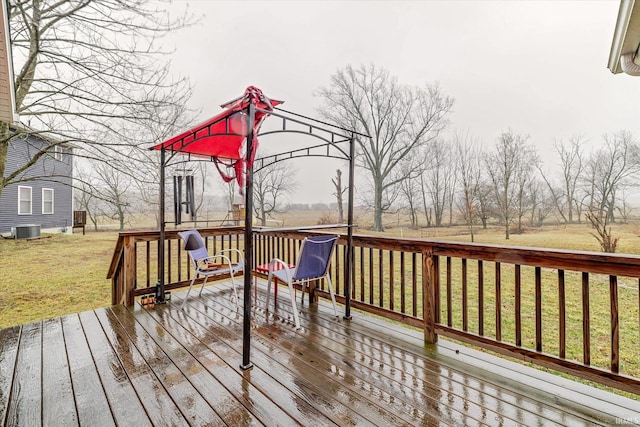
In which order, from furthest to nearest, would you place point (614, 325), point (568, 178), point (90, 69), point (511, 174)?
point (511, 174) < point (568, 178) < point (90, 69) < point (614, 325)

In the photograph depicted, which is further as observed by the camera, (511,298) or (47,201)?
(47,201)

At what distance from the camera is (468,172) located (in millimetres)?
13000

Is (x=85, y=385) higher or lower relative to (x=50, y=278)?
higher

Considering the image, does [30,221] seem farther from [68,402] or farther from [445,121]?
[445,121]

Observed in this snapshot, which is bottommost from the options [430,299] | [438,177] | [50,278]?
[50,278]

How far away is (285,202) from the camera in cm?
1220

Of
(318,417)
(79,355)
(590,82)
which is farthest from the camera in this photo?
(590,82)

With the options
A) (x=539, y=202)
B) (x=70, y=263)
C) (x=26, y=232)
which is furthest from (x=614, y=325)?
(x=26, y=232)

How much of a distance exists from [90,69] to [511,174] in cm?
1429

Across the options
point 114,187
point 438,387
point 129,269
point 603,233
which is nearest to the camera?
point 438,387

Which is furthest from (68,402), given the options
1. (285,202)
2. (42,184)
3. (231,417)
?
(42,184)

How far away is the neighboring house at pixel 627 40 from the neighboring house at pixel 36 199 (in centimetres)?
1363

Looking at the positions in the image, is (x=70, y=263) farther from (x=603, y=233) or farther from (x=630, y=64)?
(x=603, y=233)

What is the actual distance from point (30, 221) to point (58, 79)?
10.1m
